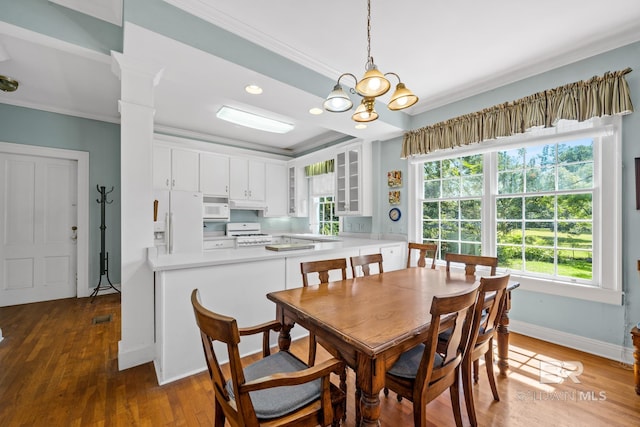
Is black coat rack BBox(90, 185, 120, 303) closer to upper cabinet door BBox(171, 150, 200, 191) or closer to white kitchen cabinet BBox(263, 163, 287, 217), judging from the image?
upper cabinet door BBox(171, 150, 200, 191)

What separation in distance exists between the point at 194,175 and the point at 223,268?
2948 millimetres

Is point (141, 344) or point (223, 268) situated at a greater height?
point (223, 268)

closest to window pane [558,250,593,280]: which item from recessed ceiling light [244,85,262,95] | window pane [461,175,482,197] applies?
window pane [461,175,482,197]

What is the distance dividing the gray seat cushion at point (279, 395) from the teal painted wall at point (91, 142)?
4.14 metres

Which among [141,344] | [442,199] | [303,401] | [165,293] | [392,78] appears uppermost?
[392,78]

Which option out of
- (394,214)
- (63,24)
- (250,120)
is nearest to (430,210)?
(394,214)

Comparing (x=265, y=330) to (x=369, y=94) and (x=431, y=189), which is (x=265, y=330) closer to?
(x=369, y=94)

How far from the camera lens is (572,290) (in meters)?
2.49

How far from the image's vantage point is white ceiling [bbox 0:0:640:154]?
197 cm

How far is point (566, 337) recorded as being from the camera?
2.52 metres

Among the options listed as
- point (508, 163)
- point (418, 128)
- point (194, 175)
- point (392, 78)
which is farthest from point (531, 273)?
point (194, 175)

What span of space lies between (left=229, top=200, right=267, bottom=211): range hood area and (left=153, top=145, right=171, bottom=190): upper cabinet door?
1.15m

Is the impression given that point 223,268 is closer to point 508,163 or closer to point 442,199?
point 442,199

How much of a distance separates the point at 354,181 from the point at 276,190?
2012 mm
